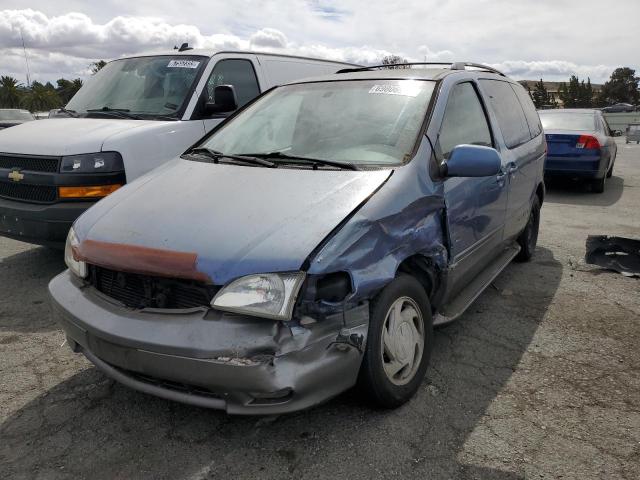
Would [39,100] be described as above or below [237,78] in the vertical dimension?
below

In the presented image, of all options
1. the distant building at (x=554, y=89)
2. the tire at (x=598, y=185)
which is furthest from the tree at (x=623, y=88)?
the tire at (x=598, y=185)

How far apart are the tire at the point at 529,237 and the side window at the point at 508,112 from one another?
2.59 ft

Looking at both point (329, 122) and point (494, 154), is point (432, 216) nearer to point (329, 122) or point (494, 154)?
point (494, 154)

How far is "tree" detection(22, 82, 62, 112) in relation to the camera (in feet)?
205

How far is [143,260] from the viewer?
7.88 feet

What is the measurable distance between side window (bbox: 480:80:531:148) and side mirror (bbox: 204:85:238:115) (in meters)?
2.38

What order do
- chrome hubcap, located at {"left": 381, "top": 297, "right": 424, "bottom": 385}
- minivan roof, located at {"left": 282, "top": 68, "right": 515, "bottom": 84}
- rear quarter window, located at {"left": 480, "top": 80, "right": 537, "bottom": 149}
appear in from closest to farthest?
chrome hubcap, located at {"left": 381, "top": 297, "right": 424, "bottom": 385}, minivan roof, located at {"left": 282, "top": 68, "right": 515, "bottom": 84}, rear quarter window, located at {"left": 480, "top": 80, "right": 537, "bottom": 149}

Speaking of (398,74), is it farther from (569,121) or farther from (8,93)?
(8,93)

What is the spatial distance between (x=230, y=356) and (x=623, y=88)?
284ft

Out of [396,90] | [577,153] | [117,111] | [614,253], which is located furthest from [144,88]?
[577,153]

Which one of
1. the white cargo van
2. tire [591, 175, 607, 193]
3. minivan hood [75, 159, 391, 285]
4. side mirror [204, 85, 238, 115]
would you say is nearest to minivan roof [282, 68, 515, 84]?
minivan hood [75, 159, 391, 285]

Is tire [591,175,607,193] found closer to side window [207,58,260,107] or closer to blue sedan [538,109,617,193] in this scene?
blue sedan [538,109,617,193]

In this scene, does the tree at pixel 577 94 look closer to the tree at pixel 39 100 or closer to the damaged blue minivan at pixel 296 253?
the tree at pixel 39 100

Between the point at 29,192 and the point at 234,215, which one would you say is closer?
the point at 234,215
